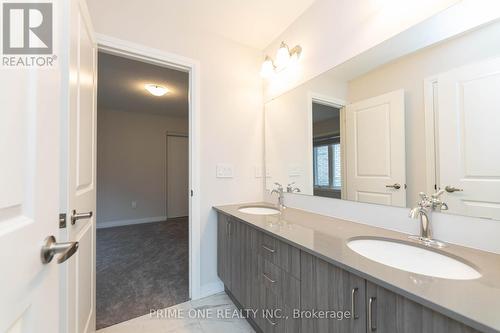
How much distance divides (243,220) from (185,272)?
4.26 ft

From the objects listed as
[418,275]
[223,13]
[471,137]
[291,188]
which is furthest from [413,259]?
[223,13]

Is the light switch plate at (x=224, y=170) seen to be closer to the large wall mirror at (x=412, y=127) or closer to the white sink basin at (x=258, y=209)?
the white sink basin at (x=258, y=209)

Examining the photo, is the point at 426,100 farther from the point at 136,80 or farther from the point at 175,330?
the point at 136,80

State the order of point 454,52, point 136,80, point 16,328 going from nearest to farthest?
point 16,328
point 454,52
point 136,80

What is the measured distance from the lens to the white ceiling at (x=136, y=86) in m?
2.60

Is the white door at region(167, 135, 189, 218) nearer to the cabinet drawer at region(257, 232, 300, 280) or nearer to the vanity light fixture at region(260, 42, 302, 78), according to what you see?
the vanity light fixture at region(260, 42, 302, 78)

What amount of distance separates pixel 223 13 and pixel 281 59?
61 centimetres

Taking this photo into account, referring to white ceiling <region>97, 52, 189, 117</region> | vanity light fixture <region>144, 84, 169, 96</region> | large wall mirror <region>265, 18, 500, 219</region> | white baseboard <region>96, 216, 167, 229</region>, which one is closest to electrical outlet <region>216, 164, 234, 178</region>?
large wall mirror <region>265, 18, 500, 219</region>

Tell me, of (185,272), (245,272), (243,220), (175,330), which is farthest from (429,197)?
(185,272)

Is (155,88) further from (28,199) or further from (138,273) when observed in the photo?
(28,199)

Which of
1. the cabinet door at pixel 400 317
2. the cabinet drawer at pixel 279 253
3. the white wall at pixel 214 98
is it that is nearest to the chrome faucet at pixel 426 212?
the cabinet door at pixel 400 317

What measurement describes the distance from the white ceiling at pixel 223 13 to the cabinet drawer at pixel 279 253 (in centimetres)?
175

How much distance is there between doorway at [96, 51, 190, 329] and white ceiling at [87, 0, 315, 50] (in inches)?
16.0

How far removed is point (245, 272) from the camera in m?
1.50
